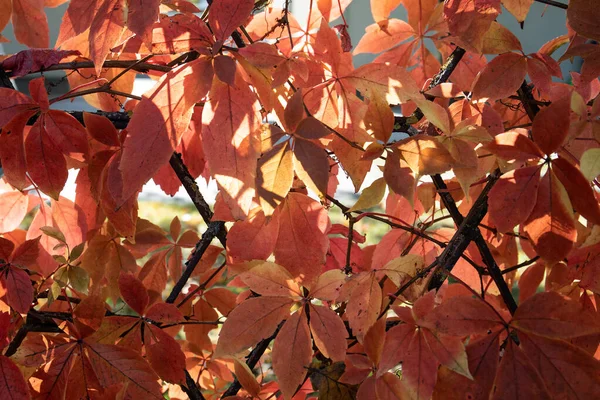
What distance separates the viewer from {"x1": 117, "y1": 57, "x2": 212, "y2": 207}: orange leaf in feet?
1.52

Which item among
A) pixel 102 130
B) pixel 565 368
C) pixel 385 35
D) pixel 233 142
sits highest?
pixel 385 35

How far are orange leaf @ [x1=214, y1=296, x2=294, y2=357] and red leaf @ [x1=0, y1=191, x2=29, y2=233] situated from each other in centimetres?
35

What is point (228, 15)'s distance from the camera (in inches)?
19.2

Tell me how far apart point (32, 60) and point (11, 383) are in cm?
31

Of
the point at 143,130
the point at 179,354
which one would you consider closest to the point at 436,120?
the point at 143,130

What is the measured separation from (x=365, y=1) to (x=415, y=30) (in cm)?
414

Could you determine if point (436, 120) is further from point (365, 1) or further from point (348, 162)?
point (365, 1)

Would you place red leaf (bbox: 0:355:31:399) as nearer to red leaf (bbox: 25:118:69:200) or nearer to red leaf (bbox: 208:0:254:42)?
red leaf (bbox: 25:118:69:200)

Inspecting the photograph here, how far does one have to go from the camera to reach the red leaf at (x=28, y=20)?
2.56 feet

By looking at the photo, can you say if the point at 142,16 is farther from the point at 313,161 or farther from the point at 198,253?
the point at 198,253

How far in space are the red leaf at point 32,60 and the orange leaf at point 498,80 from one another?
398mm

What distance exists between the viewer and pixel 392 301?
59 centimetres

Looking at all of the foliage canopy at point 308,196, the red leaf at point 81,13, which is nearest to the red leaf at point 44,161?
the foliage canopy at point 308,196

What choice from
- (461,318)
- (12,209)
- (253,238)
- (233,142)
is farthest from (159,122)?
(12,209)
